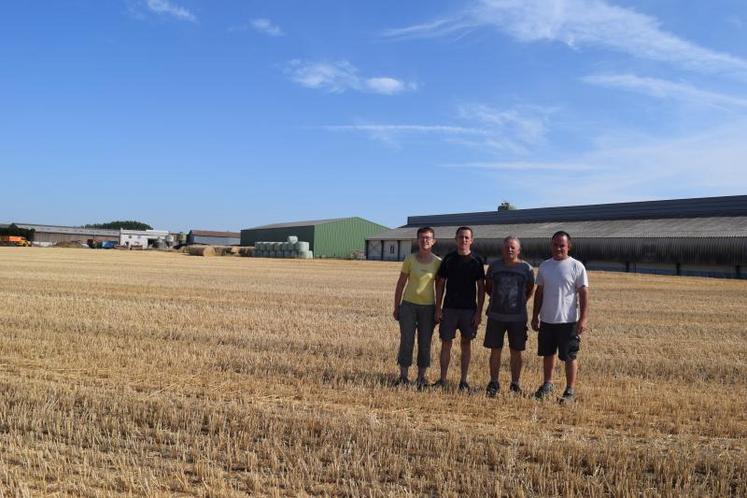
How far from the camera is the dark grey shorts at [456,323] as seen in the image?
7805mm

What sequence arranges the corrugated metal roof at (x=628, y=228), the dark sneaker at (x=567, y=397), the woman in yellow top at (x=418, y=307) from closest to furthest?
the dark sneaker at (x=567, y=397), the woman in yellow top at (x=418, y=307), the corrugated metal roof at (x=628, y=228)

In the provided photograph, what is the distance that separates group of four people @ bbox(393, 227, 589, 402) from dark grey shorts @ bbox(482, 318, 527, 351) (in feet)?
0.04

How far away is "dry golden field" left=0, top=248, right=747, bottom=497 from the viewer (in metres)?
4.69

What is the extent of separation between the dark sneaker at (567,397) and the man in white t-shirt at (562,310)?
0.04 ft

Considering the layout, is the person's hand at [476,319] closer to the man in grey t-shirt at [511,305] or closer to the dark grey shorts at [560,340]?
the man in grey t-shirt at [511,305]

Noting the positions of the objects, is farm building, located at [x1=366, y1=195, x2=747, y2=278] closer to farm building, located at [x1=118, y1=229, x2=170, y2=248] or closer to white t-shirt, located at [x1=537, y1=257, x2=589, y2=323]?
white t-shirt, located at [x1=537, y1=257, x2=589, y2=323]

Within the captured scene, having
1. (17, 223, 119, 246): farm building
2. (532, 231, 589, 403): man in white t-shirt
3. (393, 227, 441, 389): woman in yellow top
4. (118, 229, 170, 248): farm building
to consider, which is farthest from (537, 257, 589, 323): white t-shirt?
(17, 223, 119, 246): farm building

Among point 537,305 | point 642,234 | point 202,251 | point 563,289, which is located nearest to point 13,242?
point 202,251

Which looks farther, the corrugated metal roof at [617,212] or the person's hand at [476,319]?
the corrugated metal roof at [617,212]

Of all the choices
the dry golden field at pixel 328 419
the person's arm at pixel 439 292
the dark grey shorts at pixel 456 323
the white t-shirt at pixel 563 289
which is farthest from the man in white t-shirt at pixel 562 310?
the person's arm at pixel 439 292

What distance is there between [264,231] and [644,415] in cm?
9004

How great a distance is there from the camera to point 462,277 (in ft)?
25.7

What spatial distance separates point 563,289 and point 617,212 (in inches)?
1888

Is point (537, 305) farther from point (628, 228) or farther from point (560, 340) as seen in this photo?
point (628, 228)
